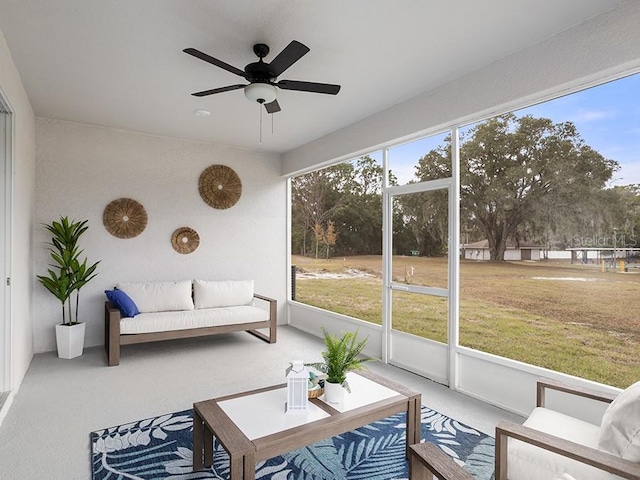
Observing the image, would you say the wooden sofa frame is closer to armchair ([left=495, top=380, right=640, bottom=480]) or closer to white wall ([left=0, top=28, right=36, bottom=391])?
white wall ([left=0, top=28, right=36, bottom=391])

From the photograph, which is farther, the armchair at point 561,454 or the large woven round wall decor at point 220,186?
the large woven round wall decor at point 220,186

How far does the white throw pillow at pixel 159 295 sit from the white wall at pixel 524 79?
289 centimetres

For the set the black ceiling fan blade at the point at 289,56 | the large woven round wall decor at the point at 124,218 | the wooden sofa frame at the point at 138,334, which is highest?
the black ceiling fan blade at the point at 289,56

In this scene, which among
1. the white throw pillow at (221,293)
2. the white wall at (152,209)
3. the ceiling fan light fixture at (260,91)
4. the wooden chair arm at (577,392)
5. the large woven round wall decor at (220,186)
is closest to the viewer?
the wooden chair arm at (577,392)

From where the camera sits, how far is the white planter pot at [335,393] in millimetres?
2199

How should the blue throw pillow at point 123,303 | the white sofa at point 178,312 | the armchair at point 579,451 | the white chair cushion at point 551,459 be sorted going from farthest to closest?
1. the blue throw pillow at point 123,303
2. the white sofa at point 178,312
3. the white chair cushion at point 551,459
4. the armchair at point 579,451

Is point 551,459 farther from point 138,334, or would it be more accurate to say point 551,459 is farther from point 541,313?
point 138,334

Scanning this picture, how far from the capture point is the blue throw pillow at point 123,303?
4297mm

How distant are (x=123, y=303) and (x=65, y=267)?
0.73 m

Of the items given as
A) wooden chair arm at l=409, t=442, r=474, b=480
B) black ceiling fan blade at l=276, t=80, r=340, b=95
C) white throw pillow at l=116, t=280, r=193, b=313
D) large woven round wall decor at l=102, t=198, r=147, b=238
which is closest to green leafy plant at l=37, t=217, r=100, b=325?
large woven round wall decor at l=102, t=198, r=147, b=238

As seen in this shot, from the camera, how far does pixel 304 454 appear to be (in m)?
2.38

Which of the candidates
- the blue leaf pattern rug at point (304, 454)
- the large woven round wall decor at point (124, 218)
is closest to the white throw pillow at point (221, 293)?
the large woven round wall decor at point (124, 218)

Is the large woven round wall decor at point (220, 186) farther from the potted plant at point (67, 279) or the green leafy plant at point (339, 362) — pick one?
the green leafy plant at point (339, 362)

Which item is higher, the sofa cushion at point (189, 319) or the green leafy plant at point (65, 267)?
the green leafy plant at point (65, 267)
